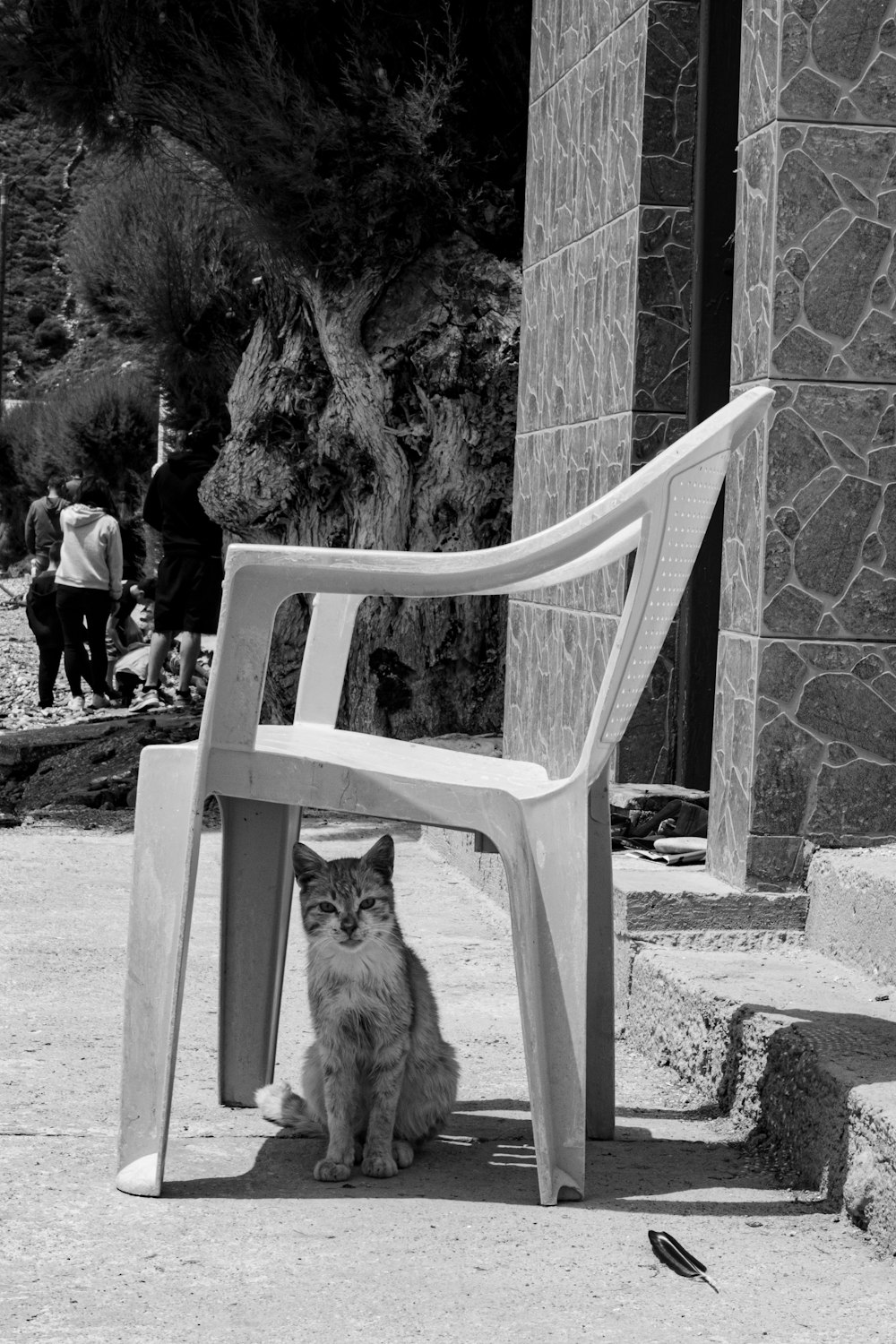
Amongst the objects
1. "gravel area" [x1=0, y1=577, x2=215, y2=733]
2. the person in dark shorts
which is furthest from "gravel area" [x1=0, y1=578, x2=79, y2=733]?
the person in dark shorts

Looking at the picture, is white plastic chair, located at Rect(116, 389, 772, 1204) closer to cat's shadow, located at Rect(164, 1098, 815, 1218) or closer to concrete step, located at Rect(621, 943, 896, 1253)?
cat's shadow, located at Rect(164, 1098, 815, 1218)

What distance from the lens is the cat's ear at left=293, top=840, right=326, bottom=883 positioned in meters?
2.75

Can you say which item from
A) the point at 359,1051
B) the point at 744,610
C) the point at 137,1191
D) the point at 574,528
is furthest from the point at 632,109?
the point at 137,1191

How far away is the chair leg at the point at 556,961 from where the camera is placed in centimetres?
256

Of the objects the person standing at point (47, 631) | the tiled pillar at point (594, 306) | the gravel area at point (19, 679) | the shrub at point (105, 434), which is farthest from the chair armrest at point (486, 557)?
the shrub at point (105, 434)

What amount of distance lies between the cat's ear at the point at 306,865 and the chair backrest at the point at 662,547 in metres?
0.49

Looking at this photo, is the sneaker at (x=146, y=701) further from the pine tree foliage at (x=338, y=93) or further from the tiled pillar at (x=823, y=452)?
the tiled pillar at (x=823, y=452)

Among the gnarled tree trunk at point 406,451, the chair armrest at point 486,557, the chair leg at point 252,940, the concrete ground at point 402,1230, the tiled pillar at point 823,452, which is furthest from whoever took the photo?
the gnarled tree trunk at point 406,451

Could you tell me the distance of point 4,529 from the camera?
100 feet

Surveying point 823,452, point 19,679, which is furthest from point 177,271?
point 823,452

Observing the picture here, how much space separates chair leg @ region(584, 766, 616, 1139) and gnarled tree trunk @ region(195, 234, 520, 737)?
626 centimetres

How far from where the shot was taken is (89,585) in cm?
1183

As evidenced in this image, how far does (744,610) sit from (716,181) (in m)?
1.72

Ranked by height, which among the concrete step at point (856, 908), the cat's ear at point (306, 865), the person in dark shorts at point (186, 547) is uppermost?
the person in dark shorts at point (186, 547)
